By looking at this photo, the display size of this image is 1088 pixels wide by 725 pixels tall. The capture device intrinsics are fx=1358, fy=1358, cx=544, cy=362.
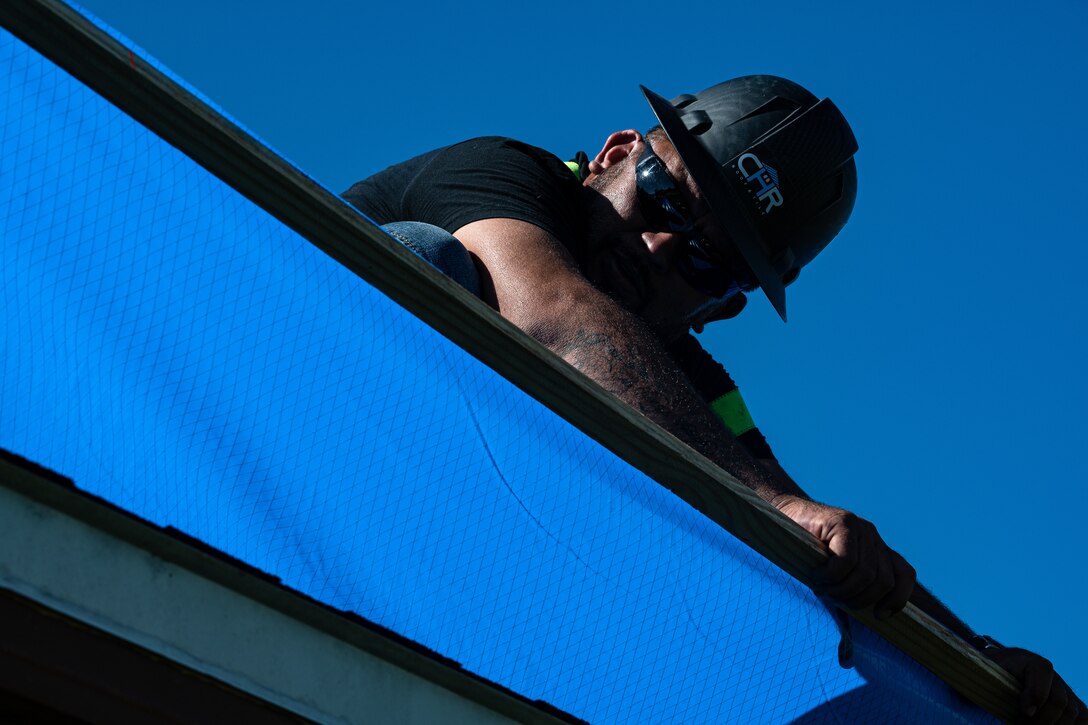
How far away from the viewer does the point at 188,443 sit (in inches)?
65.0

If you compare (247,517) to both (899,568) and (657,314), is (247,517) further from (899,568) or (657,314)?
(657,314)

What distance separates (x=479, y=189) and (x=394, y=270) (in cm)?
161

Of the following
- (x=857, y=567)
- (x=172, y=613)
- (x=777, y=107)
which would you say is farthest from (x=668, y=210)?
(x=172, y=613)

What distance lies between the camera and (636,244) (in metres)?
3.92

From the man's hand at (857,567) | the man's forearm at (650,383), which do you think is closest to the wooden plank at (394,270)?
the man's hand at (857,567)

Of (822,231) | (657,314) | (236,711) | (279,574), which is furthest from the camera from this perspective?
(822,231)

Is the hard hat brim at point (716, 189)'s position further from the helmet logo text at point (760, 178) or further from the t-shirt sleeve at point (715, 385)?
the t-shirt sleeve at point (715, 385)

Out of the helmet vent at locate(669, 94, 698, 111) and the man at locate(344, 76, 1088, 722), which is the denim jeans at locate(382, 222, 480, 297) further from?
the helmet vent at locate(669, 94, 698, 111)

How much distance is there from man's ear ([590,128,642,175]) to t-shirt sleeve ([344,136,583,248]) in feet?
0.95

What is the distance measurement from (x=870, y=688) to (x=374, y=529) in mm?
1018

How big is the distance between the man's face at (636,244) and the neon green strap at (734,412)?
48cm

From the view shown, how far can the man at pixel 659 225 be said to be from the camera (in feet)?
8.97

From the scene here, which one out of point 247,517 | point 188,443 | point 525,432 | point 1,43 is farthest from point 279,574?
point 1,43

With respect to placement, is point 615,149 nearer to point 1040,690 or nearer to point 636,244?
point 636,244
